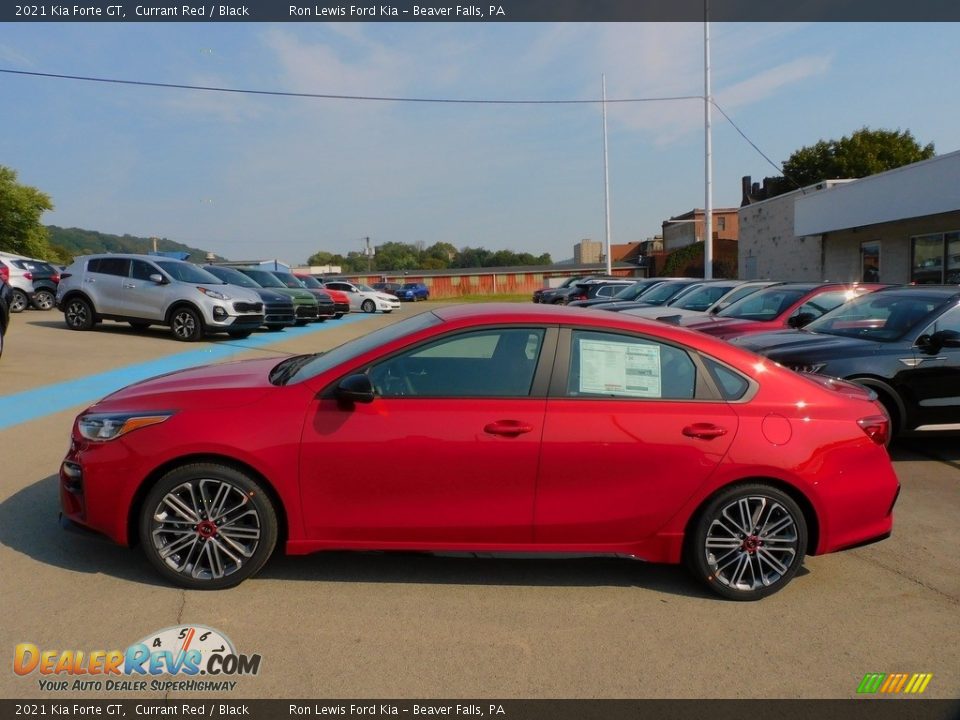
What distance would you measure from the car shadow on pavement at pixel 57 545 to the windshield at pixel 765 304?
28.3 ft

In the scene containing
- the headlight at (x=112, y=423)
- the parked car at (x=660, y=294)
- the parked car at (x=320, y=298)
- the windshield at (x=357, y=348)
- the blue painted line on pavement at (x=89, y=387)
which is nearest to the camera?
the headlight at (x=112, y=423)

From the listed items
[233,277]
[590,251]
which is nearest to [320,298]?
[233,277]

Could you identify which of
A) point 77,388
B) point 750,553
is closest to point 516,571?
point 750,553

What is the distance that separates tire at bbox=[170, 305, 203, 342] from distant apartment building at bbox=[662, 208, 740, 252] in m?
62.0

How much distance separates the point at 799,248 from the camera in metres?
30.3

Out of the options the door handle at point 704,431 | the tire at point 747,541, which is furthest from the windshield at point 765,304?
the door handle at point 704,431

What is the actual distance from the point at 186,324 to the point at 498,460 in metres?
13.5

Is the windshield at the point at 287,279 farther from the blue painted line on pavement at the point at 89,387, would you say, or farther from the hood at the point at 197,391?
the hood at the point at 197,391

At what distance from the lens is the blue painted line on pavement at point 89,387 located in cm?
830

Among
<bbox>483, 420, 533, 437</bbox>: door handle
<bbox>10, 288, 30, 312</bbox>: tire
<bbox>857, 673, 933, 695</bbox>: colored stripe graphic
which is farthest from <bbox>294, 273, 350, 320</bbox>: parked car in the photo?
<bbox>857, 673, 933, 695</bbox>: colored stripe graphic

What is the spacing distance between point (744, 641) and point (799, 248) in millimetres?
29776
